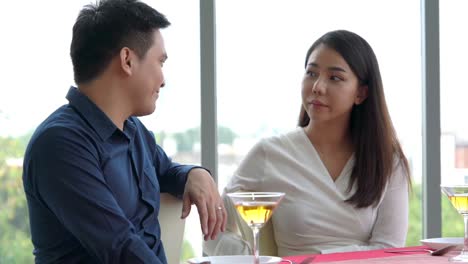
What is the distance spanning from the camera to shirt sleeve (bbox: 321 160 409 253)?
261 centimetres

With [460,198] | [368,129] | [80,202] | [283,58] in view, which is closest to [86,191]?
[80,202]

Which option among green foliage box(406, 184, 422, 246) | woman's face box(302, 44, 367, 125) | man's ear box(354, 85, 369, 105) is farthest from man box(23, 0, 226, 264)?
green foliage box(406, 184, 422, 246)

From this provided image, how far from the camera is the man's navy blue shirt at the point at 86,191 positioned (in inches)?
68.1

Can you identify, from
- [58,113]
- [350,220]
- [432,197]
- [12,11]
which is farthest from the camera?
[432,197]

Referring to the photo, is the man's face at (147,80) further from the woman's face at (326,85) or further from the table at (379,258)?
the woman's face at (326,85)

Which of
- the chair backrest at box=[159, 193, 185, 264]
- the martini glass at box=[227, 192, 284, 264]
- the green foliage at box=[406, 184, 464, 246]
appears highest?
the martini glass at box=[227, 192, 284, 264]

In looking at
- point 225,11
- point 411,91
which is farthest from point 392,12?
point 225,11

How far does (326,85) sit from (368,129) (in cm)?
25

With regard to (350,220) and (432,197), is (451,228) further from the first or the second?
(350,220)

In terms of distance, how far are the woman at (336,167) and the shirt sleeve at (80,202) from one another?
0.83 meters

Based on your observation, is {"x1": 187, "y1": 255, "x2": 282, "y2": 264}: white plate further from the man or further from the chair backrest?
the chair backrest

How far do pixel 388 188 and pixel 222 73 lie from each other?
1284 mm

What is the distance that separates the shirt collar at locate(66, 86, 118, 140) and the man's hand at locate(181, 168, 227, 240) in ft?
0.92

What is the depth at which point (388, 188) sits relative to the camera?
272cm
